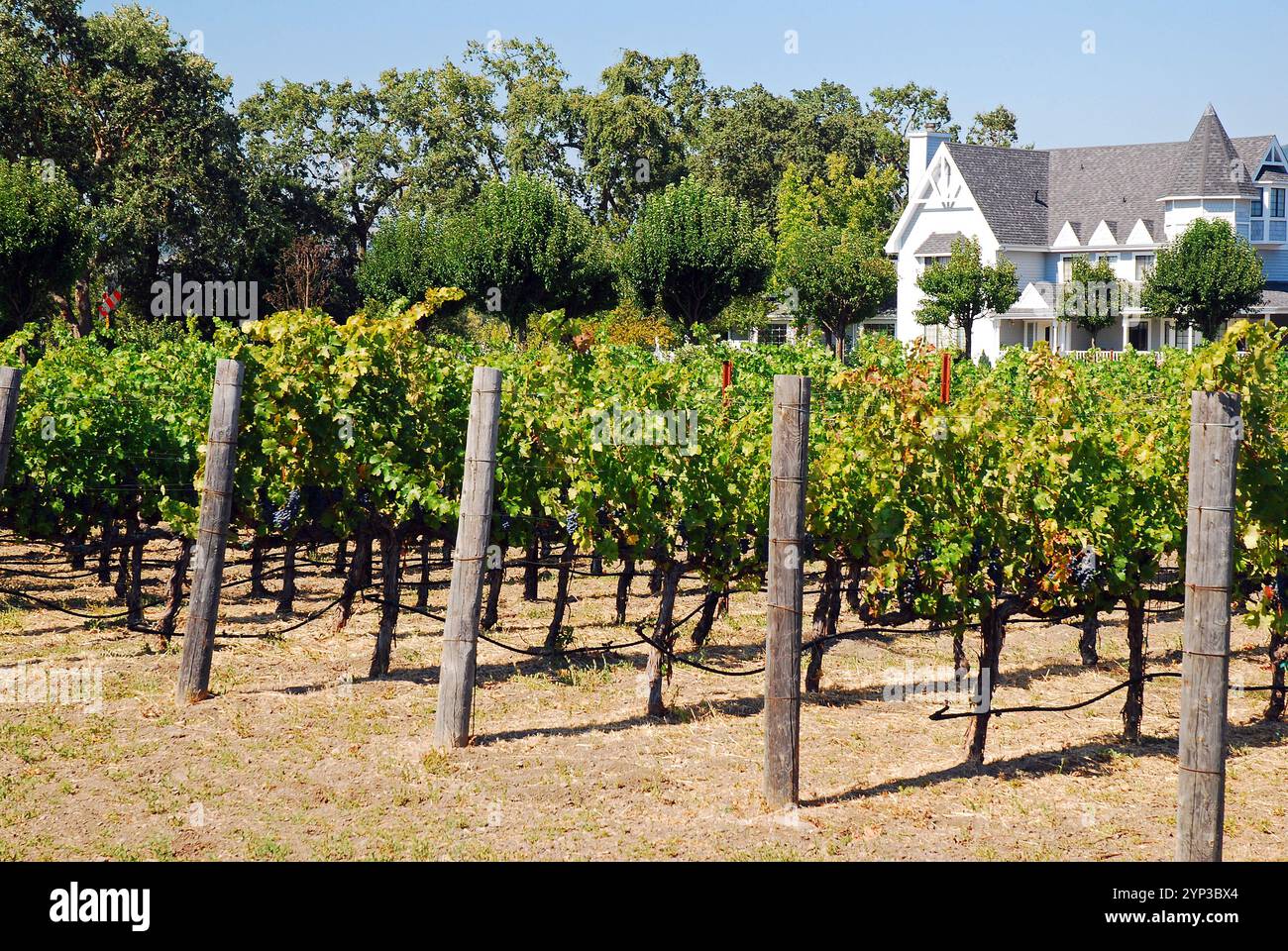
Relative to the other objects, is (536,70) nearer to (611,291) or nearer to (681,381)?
(611,291)

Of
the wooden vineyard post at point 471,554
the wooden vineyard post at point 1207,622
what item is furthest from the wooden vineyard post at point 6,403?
the wooden vineyard post at point 1207,622

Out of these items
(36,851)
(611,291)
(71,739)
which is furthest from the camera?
(611,291)

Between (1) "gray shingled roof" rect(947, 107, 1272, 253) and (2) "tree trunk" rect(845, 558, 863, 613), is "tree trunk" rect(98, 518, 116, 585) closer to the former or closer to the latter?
(2) "tree trunk" rect(845, 558, 863, 613)

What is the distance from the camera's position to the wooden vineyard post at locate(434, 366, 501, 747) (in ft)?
32.1

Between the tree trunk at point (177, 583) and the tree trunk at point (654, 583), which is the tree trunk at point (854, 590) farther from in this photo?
the tree trunk at point (177, 583)

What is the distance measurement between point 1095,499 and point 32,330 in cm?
1231

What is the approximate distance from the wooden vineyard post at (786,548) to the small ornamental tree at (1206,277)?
160 feet

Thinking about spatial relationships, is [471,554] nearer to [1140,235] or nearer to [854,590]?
[854,590]

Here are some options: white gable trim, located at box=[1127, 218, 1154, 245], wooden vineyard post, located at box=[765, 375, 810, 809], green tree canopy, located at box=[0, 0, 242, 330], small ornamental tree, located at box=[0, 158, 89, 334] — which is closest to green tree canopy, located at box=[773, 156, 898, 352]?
white gable trim, located at box=[1127, 218, 1154, 245]

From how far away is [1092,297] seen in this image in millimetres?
55812

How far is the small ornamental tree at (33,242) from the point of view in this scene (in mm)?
36656

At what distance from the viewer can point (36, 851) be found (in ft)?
26.0

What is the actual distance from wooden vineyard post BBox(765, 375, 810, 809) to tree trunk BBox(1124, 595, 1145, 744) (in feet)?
10.8

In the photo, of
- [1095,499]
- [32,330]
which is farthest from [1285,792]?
[32,330]
